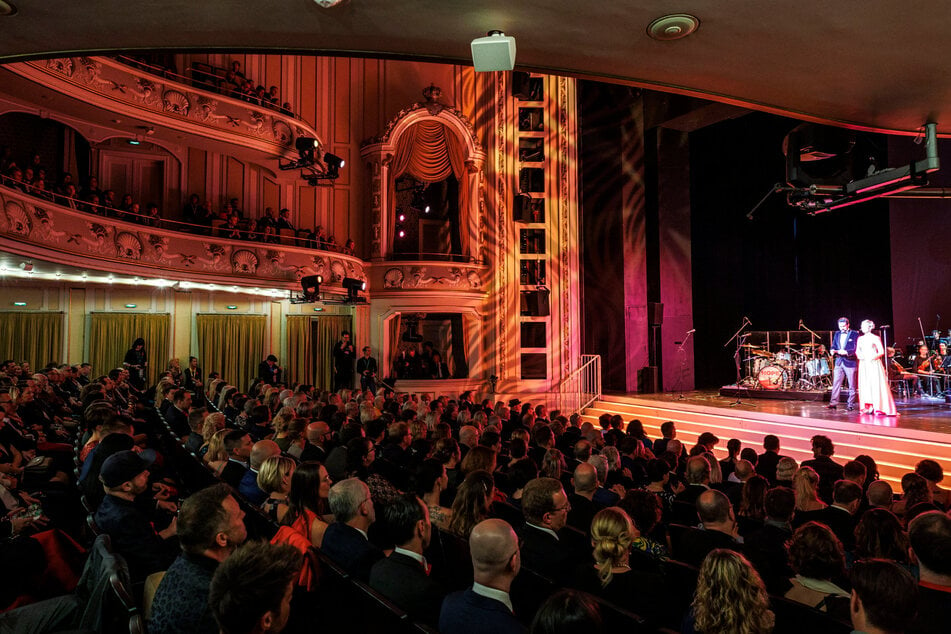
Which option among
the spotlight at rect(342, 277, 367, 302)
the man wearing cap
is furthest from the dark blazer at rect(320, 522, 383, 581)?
the spotlight at rect(342, 277, 367, 302)

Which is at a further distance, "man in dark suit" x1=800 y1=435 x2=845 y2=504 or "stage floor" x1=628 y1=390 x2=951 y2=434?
"stage floor" x1=628 y1=390 x2=951 y2=434

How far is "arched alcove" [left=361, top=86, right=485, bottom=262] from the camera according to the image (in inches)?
653

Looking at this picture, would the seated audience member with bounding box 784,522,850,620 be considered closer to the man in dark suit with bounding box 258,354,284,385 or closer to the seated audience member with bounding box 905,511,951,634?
the seated audience member with bounding box 905,511,951,634

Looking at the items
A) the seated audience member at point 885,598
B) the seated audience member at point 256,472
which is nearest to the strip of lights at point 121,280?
the seated audience member at point 256,472

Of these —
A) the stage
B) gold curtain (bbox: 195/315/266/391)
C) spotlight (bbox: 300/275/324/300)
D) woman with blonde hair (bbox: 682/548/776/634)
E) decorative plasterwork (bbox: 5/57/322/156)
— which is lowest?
the stage

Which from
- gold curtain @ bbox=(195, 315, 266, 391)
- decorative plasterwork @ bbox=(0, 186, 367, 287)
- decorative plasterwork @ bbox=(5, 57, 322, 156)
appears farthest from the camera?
gold curtain @ bbox=(195, 315, 266, 391)

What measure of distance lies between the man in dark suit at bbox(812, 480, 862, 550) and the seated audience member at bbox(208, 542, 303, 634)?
3357 mm

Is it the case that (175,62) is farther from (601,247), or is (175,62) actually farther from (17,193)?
(601,247)

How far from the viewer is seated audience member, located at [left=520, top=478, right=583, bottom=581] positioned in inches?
127

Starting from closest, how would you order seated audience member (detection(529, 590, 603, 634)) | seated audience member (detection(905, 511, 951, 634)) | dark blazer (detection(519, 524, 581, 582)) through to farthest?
seated audience member (detection(529, 590, 603, 634)) < seated audience member (detection(905, 511, 951, 634)) < dark blazer (detection(519, 524, 581, 582))

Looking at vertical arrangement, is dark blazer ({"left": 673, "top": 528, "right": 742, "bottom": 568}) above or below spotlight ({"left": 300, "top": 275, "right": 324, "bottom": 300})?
below

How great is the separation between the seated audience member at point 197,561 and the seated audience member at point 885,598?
2.20 m

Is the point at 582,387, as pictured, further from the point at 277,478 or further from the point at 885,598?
the point at 885,598

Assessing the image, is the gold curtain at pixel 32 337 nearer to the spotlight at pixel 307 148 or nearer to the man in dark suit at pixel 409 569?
the spotlight at pixel 307 148
